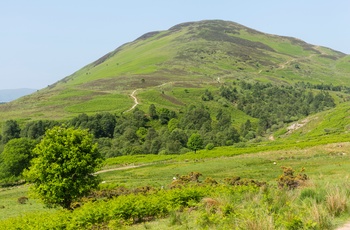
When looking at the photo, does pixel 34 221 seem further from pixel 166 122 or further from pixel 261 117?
pixel 261 117

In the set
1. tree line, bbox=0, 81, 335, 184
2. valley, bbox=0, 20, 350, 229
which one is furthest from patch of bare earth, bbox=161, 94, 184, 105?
tree line, bbox=0, 81, 335, 184

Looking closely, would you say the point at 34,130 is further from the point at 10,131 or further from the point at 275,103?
the point at 275,103

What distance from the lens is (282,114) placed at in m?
169

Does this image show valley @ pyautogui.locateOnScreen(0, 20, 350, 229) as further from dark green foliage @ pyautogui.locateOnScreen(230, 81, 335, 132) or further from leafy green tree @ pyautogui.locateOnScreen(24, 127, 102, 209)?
leafy green tree @ pyautogui.locateOnScreen(24, 127, 102, 209)

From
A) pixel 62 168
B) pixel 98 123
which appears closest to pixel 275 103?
pixel 98 123

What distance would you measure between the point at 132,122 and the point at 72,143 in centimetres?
10279

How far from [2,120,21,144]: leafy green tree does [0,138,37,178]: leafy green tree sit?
49360mm

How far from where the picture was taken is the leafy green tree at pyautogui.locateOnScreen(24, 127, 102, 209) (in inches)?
1161

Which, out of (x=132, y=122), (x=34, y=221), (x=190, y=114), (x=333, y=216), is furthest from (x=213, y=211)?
(x=190, y=114)

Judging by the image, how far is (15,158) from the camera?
7481 centimetres

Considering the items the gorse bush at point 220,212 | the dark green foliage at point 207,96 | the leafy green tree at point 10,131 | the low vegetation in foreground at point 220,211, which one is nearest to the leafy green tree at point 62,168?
the low vegetation in foreground at point 220,211

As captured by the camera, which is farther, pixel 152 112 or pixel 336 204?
pixel 152 112

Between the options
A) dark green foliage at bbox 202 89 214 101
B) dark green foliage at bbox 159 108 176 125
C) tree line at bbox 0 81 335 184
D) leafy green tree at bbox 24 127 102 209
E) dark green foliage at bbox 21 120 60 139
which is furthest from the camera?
dark green foliage at bbox 202 89 214 101

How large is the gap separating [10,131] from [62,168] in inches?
4247
